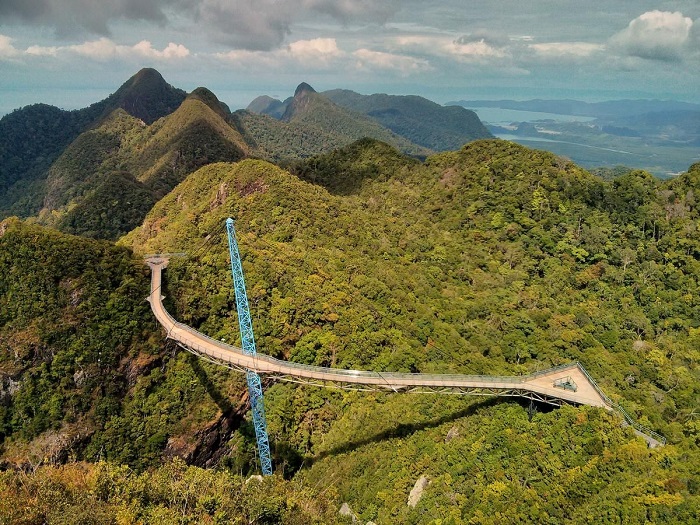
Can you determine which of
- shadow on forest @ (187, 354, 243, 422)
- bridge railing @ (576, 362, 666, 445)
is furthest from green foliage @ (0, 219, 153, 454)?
bridge railing @ (576, 362, 666, 445)

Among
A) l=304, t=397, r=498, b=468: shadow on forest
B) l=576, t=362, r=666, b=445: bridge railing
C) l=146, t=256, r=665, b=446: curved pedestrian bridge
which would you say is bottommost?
l=304, t=397, r=498, b=468: shadow on forest

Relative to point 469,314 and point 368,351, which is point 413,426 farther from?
point 469,314

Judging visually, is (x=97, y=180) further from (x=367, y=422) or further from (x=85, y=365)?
(x=367, y=422)

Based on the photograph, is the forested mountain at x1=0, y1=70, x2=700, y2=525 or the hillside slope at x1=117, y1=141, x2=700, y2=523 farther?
the hillside slope at x1=117, y1=141, x2=700, y2=523

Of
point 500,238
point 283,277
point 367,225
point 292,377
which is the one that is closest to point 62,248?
point 283,277

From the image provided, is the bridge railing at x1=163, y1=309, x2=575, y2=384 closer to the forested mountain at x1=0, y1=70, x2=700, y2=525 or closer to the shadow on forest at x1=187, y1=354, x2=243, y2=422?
the forested mountain at x1=0, y1=70, x2=700, y2=525

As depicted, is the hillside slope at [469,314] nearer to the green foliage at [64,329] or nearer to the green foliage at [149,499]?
the green foliage at [64,329]
